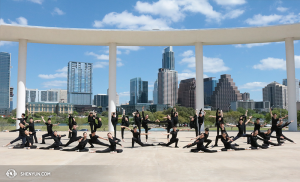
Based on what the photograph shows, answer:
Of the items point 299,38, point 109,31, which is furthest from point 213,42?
point 109,31

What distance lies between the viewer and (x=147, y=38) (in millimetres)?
23656

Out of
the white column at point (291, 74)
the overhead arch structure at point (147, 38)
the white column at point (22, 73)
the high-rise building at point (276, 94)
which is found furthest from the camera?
the high-rise building at point (276, 94)

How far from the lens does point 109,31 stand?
22172 mm

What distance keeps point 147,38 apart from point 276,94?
627 feet

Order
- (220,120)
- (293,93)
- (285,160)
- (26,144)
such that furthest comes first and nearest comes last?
(293,93) → (220,120) → (26,144) → (285,160)

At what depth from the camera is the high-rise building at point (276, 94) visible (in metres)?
185

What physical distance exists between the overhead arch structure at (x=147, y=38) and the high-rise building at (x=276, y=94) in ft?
576

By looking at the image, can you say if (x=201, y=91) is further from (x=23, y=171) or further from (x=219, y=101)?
(x=219, y=101)

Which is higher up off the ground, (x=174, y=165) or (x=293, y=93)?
(x=293, y=93)

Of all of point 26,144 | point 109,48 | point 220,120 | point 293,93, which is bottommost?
point 26,144

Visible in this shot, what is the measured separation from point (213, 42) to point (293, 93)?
909 centimetres

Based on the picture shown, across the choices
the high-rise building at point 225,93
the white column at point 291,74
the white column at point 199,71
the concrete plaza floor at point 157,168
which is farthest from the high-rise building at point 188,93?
the concrete plaza floor at point 157,168

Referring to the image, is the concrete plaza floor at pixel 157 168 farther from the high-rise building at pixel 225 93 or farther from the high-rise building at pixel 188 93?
the high-rise building at pixel 225 93

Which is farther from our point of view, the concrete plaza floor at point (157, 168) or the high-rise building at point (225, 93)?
the high-rise building at point (225, 93)
